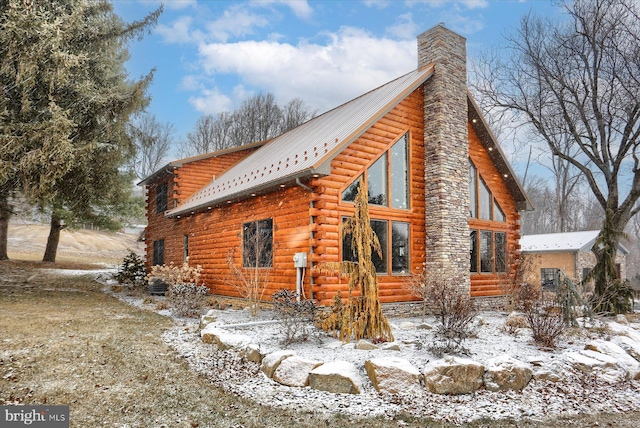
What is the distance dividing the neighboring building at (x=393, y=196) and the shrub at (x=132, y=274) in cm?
484

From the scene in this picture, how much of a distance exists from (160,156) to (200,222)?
2544 cm

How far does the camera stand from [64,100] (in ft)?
39.3

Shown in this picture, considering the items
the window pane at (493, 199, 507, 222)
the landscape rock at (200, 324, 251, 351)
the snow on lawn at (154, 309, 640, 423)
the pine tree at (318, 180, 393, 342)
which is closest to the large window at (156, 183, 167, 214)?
the snow on lawn at (154, 309, 640, 423)

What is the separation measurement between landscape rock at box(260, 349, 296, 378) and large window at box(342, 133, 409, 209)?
521 cm

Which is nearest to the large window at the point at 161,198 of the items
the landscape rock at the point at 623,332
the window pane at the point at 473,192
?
the window pane at the point at 473,192

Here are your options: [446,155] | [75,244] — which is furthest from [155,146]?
[446,155]

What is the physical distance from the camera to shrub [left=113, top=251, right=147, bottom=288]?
17969 millimetres

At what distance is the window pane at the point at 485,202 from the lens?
13633 millimetres

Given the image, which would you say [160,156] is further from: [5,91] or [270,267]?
[270,267]

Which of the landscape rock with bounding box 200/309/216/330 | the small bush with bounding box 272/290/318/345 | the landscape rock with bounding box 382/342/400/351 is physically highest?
the small bush with bounding box 272/290/318/345

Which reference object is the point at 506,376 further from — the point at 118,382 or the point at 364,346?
the point at 118,382

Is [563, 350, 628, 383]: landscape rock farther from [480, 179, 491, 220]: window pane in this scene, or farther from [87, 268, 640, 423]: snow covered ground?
[480, 179, 491, 220]: window pane

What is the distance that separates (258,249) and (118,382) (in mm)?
5920

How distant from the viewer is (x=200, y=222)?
15.0 metres
